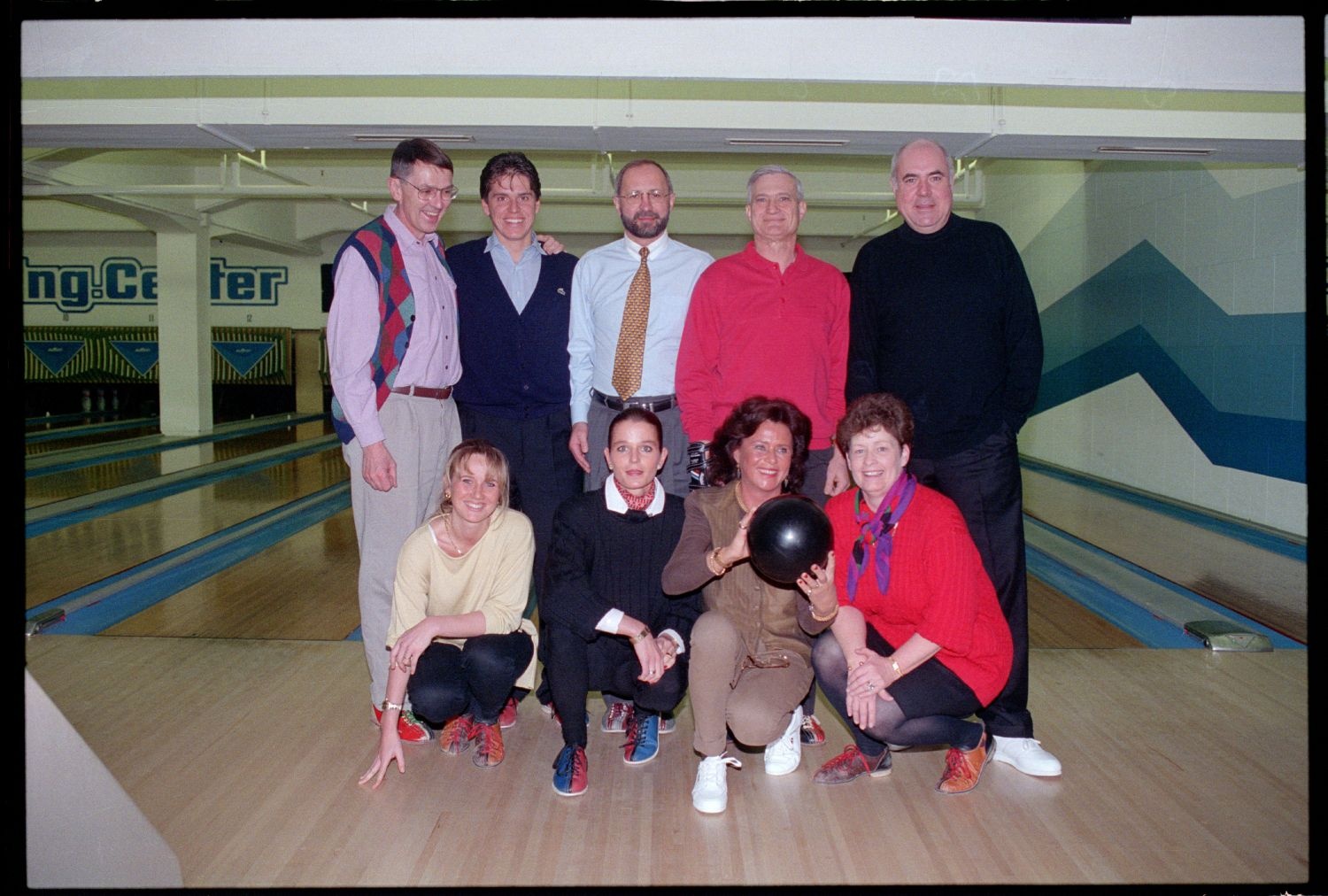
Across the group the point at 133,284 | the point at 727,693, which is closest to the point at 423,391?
the point at 727,693

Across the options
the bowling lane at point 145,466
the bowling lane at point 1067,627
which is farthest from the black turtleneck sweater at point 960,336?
the bowling lane at point 145,466

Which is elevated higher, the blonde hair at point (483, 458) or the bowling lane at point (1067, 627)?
the blonde hair at point (483, 458)

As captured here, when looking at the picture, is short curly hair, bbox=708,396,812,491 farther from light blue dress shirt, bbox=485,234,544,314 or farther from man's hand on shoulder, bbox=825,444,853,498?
light blue dress shirt, bbox=485,234,544,314

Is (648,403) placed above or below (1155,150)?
below

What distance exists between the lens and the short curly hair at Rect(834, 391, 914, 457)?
209 cm

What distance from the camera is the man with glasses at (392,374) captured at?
2373mm

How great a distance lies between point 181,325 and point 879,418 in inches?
378

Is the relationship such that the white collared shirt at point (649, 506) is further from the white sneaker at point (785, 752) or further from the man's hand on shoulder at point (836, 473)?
the man's hand on shoulder at point (836, 473)

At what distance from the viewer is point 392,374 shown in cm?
243

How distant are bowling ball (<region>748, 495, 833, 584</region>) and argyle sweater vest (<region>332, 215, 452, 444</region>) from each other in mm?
1045

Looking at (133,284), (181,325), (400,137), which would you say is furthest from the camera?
(133,284)

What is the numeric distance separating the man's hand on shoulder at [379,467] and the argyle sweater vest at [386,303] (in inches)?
3.0

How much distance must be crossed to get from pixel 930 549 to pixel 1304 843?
823 millimetres

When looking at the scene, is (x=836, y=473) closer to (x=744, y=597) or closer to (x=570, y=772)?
(x=744, y=597)
